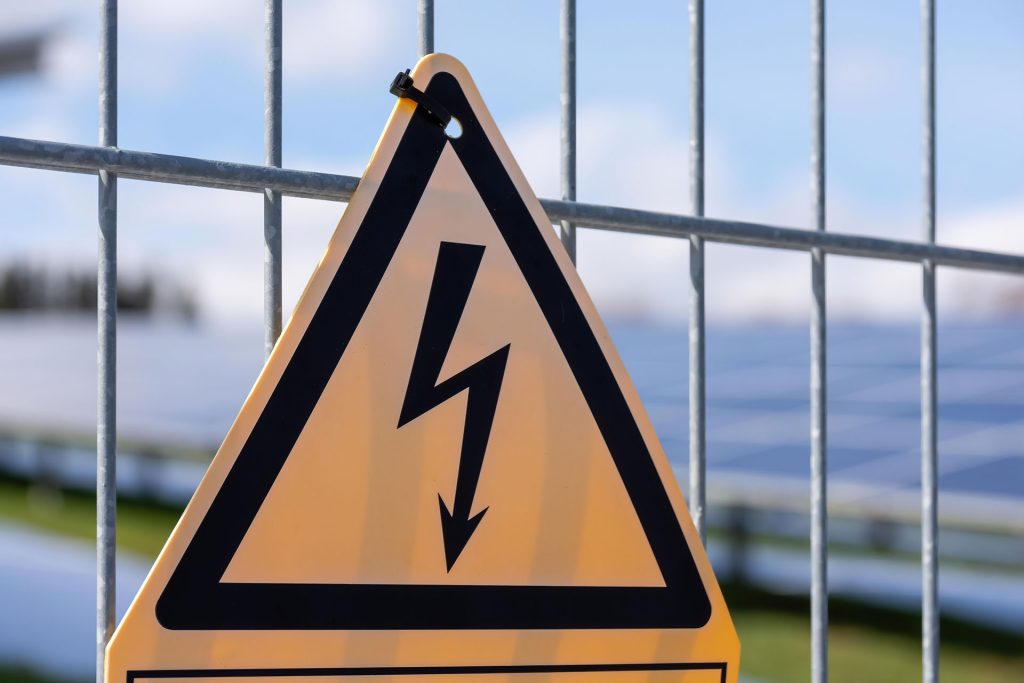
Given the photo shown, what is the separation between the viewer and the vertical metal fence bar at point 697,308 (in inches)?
70.3

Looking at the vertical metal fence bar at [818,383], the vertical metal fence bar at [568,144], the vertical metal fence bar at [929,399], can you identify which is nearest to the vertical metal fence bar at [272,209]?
the vertical metal fence bar at [568,144]

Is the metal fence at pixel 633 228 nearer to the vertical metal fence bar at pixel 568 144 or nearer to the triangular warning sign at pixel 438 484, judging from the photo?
the vertical metal fence bar at pixel 568 144

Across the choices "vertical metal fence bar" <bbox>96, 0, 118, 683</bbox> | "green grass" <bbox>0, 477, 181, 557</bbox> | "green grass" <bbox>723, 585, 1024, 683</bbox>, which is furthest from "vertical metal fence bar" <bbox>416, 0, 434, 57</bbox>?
"green grass" <bbox>0, 477, 181, 557</bbox>

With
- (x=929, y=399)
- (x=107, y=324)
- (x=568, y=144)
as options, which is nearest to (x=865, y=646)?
(x=929, y=399)

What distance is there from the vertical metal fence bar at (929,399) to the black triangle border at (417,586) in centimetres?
61

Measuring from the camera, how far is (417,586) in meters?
1.44

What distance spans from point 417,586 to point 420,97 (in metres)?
0.65

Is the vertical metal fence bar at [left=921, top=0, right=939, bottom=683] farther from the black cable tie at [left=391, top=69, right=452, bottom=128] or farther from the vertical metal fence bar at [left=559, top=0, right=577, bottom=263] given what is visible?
the black cable tie at [left=391, top=69, right=452, bottom=128]

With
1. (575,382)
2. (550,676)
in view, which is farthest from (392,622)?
(575,382)

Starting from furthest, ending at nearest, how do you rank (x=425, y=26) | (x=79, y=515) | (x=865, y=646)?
(x=79, y=515), (x=865, y=646), (x=425, y=26)

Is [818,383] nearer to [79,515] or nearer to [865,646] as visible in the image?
[865,646]

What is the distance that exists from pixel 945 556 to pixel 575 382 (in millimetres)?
12190

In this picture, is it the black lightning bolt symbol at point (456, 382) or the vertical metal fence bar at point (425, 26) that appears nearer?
the black lightning bolt symbol at point (456, 382)

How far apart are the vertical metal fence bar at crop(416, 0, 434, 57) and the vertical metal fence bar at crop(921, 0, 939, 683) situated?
104cm
